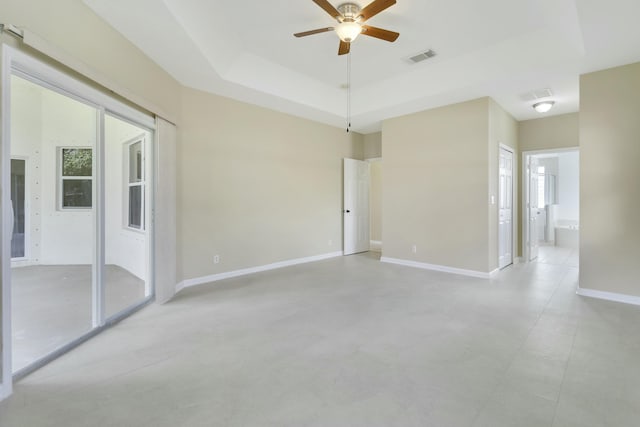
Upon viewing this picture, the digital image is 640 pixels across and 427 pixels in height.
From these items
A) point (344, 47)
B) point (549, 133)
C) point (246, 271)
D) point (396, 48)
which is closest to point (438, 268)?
point (246, 271)

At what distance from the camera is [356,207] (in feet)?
23.0

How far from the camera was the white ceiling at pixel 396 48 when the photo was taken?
289 cm

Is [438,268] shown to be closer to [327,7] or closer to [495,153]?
[495,153]

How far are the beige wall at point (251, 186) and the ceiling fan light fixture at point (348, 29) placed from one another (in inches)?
93.6

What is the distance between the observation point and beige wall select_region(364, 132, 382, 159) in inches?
278

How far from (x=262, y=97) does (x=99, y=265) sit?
323 centimetres

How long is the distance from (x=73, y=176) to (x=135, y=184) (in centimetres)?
65

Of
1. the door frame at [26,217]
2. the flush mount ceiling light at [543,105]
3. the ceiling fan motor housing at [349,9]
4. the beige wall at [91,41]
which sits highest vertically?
the ceiling fan motor housing at [349,9]

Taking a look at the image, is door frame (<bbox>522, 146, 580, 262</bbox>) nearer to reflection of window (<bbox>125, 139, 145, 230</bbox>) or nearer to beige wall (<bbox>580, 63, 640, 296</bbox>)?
beige wall (<bbox>580, 63, 640, 296</bbox>)

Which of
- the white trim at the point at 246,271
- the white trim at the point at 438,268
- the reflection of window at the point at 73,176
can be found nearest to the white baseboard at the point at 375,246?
the white trim at the point at 246,271

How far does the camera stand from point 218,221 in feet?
15.3

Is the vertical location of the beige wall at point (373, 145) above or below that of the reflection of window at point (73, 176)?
above

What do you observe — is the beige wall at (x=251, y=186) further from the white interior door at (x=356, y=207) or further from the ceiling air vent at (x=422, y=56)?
the ceiling air vent at (x=422, y=56)

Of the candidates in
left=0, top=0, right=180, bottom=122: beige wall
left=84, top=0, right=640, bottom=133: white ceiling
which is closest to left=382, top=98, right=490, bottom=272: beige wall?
left=84, top=0, right=640, bottom=133: white ceiling
